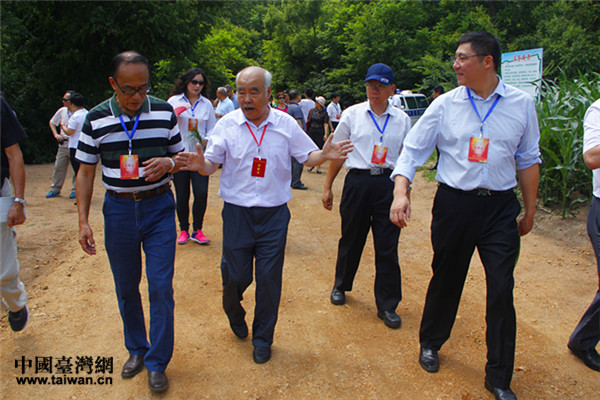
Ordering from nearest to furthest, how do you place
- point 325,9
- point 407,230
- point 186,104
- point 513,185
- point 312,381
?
point 513,185 → point 312,381 → point 186,104 → point 407,230 → point 325,9

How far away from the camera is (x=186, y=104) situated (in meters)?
5.81

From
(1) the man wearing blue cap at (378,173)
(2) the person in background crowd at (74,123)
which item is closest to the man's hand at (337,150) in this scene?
(1) the man wearing blue cap at (378,173)

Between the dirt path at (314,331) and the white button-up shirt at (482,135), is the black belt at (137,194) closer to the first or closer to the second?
the dirt path at (314,331)

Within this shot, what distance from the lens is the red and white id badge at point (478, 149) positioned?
9.61 ft

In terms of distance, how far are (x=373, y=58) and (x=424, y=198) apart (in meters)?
19.9

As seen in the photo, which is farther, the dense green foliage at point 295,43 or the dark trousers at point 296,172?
the dense green foliage at point 295,43

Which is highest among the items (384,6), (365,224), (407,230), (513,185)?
(384,6)

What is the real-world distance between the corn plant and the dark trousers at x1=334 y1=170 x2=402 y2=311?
331cm

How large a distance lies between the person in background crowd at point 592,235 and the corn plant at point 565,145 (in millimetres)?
3177

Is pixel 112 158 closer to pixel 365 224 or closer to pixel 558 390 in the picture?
pixel 365 224

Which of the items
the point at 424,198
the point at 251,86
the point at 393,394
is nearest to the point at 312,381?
the point at 393,394

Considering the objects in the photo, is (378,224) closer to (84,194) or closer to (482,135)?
(482,135)

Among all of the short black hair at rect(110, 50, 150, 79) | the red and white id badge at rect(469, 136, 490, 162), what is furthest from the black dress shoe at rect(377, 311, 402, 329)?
the short black hair at rect(110, 50, 150, 79)

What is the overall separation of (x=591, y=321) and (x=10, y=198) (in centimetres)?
438
